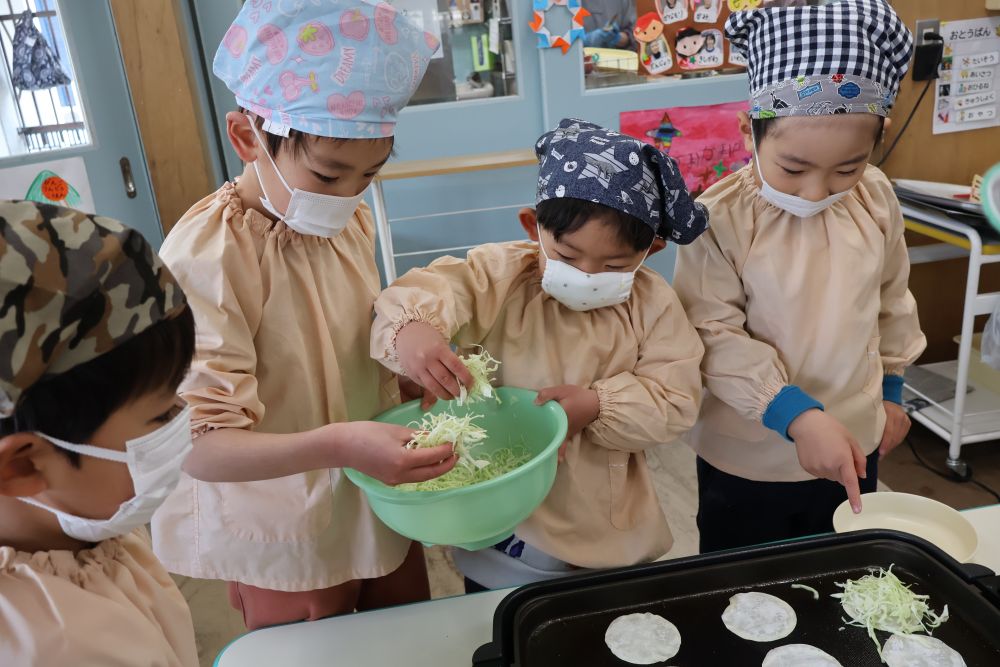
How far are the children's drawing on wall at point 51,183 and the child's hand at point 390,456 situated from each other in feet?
5.62

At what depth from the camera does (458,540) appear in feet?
2.84

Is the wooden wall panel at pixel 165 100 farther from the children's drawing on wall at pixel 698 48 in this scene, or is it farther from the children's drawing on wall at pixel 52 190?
the children's drawing on wall at pixel 698 48

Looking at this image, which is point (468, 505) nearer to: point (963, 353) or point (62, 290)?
point (62, 290)

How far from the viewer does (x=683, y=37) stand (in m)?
2.94

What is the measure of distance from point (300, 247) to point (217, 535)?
1.43 ft

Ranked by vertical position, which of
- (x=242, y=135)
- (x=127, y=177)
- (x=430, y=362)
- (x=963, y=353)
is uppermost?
(x=242, y=135)

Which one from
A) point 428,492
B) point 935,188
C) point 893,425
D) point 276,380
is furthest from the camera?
point 935,188

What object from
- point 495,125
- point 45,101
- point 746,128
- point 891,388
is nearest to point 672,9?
point 495,125

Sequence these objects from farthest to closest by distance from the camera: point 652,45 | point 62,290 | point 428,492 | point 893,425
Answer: point 652,45
point 893,425
point 428,492
point 62,290

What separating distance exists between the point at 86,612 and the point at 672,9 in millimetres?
2932

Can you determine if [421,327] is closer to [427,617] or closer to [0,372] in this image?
[427,617]

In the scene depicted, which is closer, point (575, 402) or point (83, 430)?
point (83, 430)

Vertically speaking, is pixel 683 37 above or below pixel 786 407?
above

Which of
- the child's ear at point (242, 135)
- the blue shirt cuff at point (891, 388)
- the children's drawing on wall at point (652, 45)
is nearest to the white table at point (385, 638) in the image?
the blue shirt cuff at point (891, 388)
